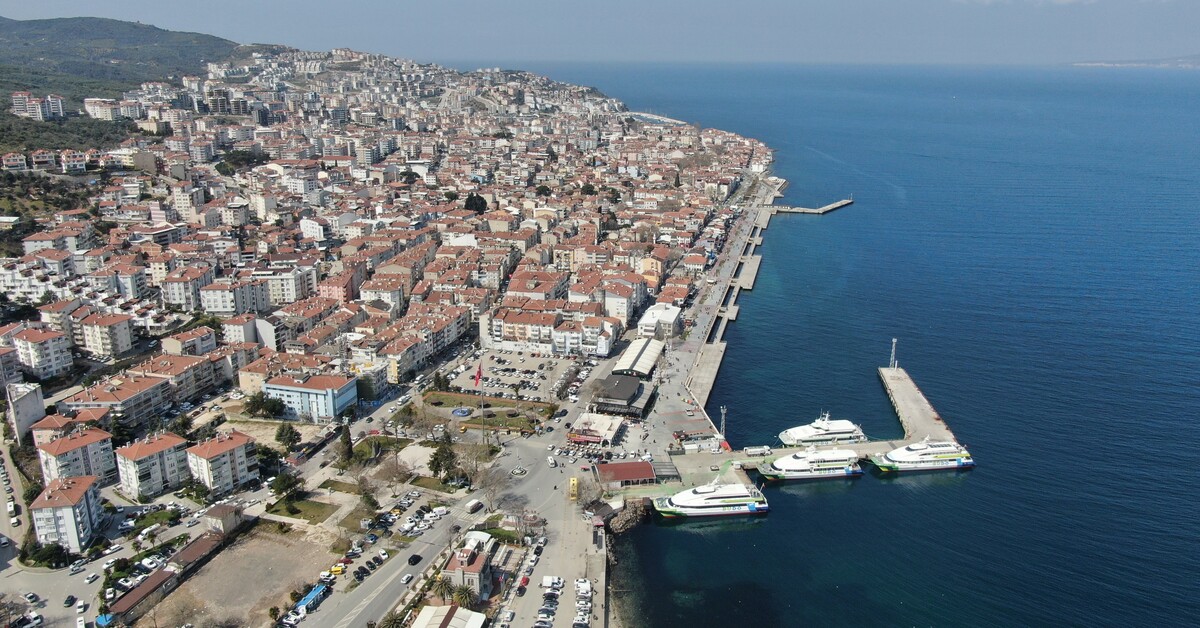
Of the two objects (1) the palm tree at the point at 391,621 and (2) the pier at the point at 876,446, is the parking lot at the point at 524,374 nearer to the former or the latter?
(2) the pier at the point at 876,446

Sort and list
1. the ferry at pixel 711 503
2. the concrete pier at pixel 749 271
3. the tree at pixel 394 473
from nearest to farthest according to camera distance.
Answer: the ferry at pixel 711 503
the tree at pixel 394 473
the concrete pier at pixel 749 271

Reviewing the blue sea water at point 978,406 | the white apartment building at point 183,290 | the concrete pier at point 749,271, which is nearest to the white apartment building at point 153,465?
the blue sea water at point 978,406

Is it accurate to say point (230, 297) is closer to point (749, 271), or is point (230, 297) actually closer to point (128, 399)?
point (128, 399)

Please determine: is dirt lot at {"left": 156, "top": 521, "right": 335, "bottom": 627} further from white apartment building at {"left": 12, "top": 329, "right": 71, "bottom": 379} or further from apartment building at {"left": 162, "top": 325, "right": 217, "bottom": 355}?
white apartment building at {"left": 12, "top": 329, "right": 71, "bottom": 379}

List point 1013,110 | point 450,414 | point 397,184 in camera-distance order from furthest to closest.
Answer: point 1013,110 → point 397,184 → point 450,414

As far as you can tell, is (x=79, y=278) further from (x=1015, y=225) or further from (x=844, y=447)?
(x=1015, y=225)

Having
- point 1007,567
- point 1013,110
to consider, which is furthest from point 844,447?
point 1013,110

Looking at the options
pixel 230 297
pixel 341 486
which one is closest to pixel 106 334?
pixel 230 297
